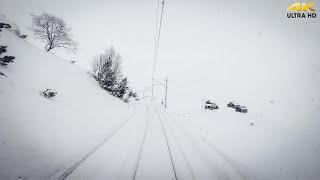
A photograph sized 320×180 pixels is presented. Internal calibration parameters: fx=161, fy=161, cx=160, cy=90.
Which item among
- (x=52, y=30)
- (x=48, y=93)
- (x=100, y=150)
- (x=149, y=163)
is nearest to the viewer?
(x=149, y=163)

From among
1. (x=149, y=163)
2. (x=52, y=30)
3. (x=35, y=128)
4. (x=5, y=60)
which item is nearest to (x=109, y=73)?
(x=52, y=30)

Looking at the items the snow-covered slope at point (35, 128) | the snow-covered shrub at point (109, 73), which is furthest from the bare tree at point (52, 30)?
the snow-covered slope at point (35, 128)

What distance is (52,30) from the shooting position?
94.7 feet

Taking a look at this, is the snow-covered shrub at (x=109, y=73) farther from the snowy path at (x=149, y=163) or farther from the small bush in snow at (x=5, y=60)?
the snowy path at (x=149, y=163)

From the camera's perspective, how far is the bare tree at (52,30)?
28250 millimetres

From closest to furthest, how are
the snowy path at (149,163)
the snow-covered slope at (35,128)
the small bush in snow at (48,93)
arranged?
1. the snow-covered slope at (35,128)
2. the snowy path at (149,163)
3. the small bush in snow at (48,93)

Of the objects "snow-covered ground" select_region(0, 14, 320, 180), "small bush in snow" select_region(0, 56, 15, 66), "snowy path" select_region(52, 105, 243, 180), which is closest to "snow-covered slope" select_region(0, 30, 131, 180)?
"snow-covered ground" select_region(0, 14, 320, 180)

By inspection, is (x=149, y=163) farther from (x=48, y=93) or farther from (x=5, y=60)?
(x=5, y=60)

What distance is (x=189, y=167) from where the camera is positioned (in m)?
7.88

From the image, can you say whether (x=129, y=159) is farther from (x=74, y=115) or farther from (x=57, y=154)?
(x=74, y=115)

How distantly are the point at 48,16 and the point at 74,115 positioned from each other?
82.7 feet

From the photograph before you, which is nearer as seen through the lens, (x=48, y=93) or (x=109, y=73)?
(x=48, y=93)

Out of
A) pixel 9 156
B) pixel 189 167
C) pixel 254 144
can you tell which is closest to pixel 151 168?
pixel 189 167

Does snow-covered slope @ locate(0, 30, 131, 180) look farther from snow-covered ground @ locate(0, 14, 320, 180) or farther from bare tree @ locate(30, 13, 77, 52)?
bare tree @ locate(30, 13, 77, 52)
